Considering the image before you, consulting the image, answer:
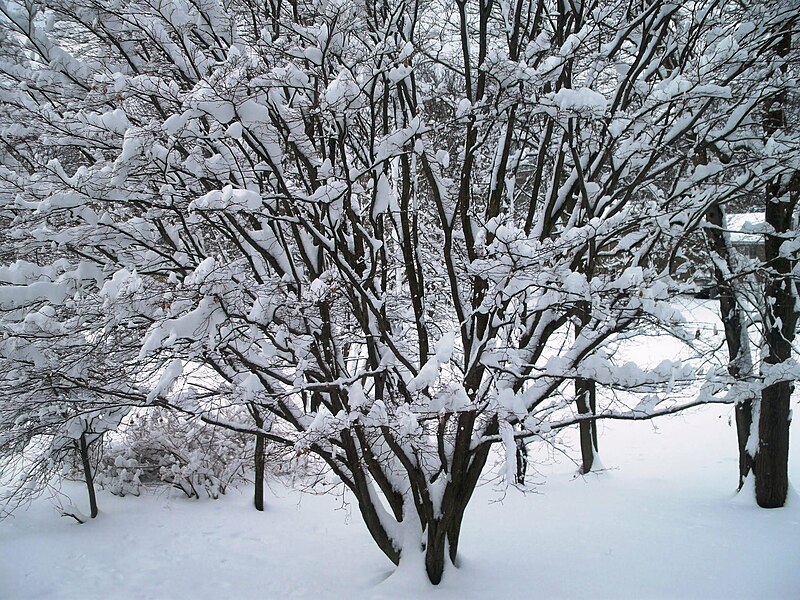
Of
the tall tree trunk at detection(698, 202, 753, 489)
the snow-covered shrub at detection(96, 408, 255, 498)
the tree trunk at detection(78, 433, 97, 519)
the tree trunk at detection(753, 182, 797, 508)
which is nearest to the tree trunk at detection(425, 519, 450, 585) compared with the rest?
the snow-covered shrub at detection(96, 408, 255, 498)

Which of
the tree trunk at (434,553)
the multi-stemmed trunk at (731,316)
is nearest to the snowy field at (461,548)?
the tree trunk at (434,553)

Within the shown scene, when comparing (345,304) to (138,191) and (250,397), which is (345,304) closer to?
(250,397)

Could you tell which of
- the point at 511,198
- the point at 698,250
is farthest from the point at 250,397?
the point at 698,250

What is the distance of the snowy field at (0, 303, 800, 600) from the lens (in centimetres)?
461

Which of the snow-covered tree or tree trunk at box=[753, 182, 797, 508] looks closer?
the snow-covered tree

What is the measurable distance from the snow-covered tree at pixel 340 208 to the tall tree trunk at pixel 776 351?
2.01m

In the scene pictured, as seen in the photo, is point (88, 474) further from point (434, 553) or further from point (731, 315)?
point (731, 315)

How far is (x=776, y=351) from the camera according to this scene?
21.3 feet

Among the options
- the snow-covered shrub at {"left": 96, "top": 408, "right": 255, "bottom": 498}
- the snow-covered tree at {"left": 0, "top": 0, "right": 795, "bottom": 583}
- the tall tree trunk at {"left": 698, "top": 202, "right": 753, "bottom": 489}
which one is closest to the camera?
the snow-covered tree at {"left": 0, "top": 0, "right": 795, "bottom": 583}

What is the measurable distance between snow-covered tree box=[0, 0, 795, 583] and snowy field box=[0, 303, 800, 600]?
731mm

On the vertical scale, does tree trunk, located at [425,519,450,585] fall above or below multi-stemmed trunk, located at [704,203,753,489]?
below

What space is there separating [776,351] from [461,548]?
13.4 ft

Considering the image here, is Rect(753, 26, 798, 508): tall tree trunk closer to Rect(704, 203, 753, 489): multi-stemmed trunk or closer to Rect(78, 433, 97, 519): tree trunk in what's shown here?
Rect(704, 203, 753, 489): multi-stemmed trunk

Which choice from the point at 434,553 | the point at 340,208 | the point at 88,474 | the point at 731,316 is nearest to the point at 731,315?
the point at 731,316
